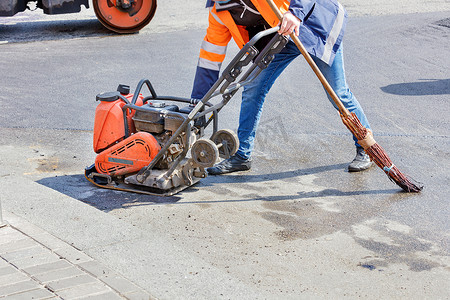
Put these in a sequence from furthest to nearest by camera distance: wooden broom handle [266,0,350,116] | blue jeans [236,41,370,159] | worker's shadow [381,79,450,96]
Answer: worker's shadow [381,79,450,96]
blue jeans [236,41,370,159]
wooden broom handle [266,0,350,116]

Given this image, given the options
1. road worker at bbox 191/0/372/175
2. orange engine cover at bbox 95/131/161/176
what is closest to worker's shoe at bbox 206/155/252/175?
road worker at bbox 191/0/372/175

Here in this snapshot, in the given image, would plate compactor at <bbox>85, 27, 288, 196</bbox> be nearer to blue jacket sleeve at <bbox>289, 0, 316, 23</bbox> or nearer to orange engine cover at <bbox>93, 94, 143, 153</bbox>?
orange engine cover at <bbox>93, 94, 143, 153</bbox>

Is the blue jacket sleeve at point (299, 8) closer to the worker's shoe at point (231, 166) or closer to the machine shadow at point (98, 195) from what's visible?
the worker's shoe at point (231, 166)

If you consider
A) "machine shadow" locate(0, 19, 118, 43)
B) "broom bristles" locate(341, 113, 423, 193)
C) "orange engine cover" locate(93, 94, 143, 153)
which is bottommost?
"broom bristles" locate(341, 113, 423, 193)

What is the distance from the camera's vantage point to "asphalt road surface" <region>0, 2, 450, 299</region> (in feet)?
11.8

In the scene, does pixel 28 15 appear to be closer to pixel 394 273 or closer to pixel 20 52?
pixel 20 52

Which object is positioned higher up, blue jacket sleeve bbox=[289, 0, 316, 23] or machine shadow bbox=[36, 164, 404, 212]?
blue jacket sleeve bbox=[289, 0, 316, 23]

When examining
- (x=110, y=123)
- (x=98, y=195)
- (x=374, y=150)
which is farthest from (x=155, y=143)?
(x=374, y=150)

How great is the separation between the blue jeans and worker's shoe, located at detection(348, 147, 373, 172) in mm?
229

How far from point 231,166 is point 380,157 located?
3.95 ft

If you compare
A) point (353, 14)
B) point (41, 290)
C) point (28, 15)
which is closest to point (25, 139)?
point (41, 290)

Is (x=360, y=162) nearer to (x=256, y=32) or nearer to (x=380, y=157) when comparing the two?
(x=380, y=157)

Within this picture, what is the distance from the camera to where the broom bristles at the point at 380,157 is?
15.8 ft

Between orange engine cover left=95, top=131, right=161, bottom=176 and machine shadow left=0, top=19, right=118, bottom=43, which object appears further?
machine shadow left=0, top=19, right=118, bottom=43
